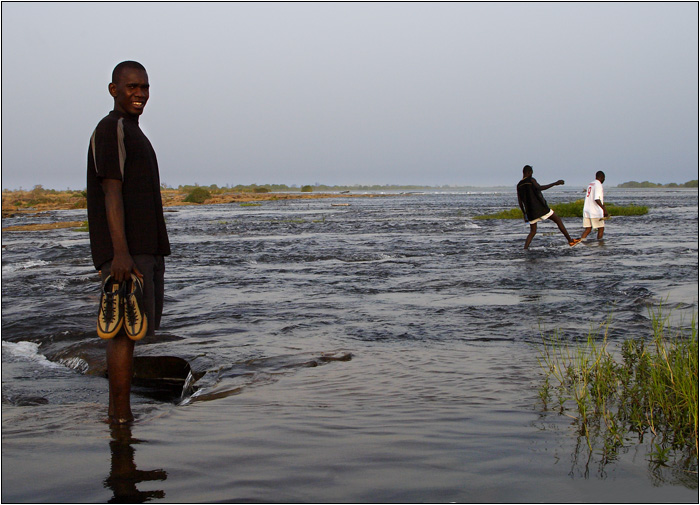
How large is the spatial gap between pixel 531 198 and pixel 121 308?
13.6 m

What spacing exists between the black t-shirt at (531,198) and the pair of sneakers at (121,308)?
43.8ft

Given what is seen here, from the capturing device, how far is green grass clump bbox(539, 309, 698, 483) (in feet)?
12.8

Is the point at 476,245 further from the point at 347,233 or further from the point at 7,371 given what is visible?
the point at 7,371

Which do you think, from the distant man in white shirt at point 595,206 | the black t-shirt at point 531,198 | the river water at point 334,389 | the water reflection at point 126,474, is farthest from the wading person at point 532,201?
the water reflection at point 126,474

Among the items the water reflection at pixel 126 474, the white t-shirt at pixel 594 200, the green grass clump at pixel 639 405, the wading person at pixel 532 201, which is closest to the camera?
the water reflection at pixel 126 474

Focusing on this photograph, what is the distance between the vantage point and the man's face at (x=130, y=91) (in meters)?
4.32

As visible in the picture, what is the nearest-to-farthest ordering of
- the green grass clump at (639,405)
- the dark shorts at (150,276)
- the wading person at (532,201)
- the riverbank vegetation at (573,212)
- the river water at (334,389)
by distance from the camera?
the river water at (334,389) → the green grass clump at (639,405) → the dark shorts at (150,276) → the wading person at (532,201) → the riverbank vegetation at (573,212)

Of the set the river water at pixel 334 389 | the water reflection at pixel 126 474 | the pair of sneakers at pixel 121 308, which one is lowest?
the river water at pixel 334 389

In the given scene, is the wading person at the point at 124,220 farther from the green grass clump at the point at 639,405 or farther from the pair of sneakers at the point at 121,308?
the green grass clump at the point at 639,405

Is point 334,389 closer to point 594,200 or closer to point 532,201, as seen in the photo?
point 532,201

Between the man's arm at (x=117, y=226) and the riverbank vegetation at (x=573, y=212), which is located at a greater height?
the man's arm at (x=117, y=226)

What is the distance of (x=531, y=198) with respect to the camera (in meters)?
16.5

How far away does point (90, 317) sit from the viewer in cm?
903

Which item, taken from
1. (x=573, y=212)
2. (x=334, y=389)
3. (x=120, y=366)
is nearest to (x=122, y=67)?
(x=120, y=366)
